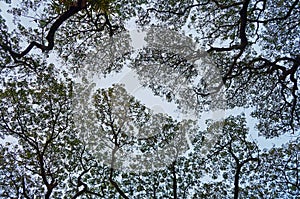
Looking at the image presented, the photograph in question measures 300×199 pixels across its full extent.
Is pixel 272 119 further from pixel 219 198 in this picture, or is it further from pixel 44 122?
pixel 44 122

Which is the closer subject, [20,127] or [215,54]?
[215,54]

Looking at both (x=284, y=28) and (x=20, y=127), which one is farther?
(x=20, y=127)

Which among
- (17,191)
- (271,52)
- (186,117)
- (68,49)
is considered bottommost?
(17,191)

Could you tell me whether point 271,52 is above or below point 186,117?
above

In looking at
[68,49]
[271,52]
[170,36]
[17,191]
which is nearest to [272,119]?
[271,52]

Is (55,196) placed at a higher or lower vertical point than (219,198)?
lower


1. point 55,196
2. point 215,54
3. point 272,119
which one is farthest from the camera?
point 55,196

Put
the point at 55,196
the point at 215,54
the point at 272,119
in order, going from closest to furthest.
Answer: the point at 215,54 → the point at 272,119 → the point at 55,196

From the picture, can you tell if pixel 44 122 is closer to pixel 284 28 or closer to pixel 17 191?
pixel 17 191

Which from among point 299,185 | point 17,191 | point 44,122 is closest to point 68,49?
point 44,122
